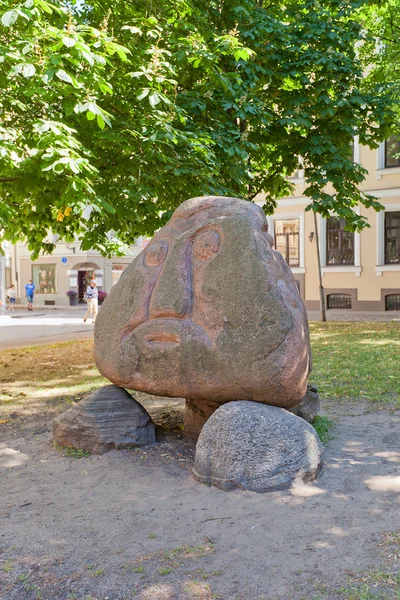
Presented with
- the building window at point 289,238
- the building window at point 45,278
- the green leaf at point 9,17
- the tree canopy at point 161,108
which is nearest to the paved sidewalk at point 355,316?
the building window at point 289,238

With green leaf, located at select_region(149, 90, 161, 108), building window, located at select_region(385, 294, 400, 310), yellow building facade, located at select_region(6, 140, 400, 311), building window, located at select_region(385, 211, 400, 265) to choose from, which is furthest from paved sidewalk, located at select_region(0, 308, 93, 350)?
building window, located at select_region(385, 211, 400, 265)

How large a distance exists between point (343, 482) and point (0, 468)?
9.37 ft

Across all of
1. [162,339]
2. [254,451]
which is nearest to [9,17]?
[162,339]

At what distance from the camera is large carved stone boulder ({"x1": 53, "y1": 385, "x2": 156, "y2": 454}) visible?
5.02 metres

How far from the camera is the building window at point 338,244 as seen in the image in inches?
932

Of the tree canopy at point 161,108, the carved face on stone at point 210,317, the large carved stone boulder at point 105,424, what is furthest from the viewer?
the tree canopy at point 161,108

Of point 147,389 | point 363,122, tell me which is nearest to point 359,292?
point 363,122

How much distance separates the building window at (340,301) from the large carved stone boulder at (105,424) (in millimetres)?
19658

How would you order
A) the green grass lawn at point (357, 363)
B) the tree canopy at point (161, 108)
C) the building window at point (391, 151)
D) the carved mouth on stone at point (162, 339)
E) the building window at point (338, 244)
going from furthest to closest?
the building window at point (338, 244), the building window at point (391, 151), the green grass lawn at point (357, 363), the tree canopy at point (161, 108), the carved mouth on stone at point (162, 339)

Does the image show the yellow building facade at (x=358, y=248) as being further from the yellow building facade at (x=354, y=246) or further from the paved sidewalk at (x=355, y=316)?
the paved sidewalk at (x=355, y=316)

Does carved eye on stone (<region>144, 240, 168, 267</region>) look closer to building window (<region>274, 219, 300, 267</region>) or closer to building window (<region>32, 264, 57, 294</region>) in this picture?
building window (<region>274, 219, 300, 267</region>)

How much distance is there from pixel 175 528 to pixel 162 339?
1.66 m

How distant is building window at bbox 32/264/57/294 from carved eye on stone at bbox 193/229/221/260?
101 feet

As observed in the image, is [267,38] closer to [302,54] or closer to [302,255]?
[302,54]
